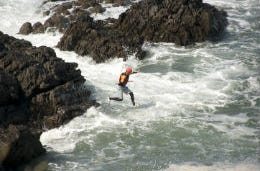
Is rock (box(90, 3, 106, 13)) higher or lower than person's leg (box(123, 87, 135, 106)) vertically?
higher

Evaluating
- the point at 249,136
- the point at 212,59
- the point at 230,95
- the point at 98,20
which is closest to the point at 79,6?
the point at 98,20

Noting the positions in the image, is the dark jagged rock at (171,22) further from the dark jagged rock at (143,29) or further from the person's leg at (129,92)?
the person's leg at (129,92)

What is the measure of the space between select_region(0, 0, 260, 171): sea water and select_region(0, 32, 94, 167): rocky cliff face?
0.58 m

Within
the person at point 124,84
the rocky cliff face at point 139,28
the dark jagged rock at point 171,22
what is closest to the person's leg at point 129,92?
the person at point 124,84

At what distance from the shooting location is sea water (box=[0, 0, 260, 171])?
14883 mm

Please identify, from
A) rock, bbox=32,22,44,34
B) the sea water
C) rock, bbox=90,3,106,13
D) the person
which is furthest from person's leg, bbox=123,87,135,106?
rock, bbox=90,3,106,13

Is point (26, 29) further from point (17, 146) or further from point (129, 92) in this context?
point (17, 146)

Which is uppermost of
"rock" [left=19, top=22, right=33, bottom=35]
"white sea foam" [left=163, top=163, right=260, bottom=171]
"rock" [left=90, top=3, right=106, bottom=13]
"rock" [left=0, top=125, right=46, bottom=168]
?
"rock" [left=90, top=3, right=106, bottom=13]

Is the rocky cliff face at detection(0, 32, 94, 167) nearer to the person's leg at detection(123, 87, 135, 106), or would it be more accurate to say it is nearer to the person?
the person

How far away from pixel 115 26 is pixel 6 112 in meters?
11.3

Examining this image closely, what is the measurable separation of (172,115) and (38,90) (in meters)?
5.00

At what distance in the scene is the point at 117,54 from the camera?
24141 mm

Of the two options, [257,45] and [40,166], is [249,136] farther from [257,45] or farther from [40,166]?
[257,45]

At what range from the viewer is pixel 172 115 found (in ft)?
58.9
